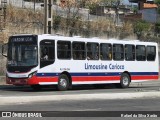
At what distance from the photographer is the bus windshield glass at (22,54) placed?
26750mm

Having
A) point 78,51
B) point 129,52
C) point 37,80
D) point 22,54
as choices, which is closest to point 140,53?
point 129,52

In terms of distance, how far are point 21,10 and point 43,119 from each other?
28.7m

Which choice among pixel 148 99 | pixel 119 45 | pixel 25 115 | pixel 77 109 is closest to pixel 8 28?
pixel 119 45

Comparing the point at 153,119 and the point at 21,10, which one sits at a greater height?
the point at 21,10

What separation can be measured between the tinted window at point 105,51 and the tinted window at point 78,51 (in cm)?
170

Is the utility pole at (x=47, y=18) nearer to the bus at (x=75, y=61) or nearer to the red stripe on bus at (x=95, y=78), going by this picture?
the bus at (x=75, y=61)

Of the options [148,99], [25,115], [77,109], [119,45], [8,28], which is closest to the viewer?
[25,115]

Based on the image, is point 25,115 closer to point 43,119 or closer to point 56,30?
point 43,119

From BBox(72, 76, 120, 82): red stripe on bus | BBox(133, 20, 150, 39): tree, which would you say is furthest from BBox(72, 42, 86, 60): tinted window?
BBox(133, 20, 150, 39): tree

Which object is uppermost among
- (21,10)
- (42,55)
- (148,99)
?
(21,10)

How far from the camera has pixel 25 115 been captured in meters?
14.2

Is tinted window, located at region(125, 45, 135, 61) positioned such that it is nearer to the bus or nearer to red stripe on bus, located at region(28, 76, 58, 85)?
the bus

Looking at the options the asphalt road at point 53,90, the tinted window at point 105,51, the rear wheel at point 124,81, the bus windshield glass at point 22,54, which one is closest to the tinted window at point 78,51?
the tinted window at point 105,51

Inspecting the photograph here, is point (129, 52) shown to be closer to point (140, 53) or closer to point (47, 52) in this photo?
point (140, 53)
